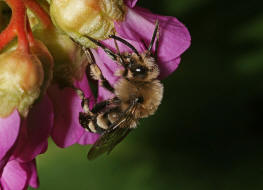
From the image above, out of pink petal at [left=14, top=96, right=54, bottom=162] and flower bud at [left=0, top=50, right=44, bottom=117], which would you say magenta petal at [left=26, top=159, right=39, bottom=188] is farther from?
flower bud at [left=0, top=50, right=44, bottom=117]

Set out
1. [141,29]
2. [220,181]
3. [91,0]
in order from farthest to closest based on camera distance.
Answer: [220,181] → [141,29] → [91,0]

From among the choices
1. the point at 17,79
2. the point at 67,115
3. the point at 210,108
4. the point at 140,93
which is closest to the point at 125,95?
the point at 140,93

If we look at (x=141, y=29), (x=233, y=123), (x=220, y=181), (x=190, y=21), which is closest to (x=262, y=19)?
(x=190, y=21)

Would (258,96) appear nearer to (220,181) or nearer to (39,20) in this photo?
(220,181)

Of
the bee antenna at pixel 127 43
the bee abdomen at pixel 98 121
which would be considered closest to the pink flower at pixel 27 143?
the bee abdomen at pixel 98 121

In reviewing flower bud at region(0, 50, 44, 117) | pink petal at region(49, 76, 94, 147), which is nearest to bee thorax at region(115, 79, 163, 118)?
pink petal at region(49, 76, 94, 147)

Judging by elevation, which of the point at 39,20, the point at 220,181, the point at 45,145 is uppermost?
the point at 39,20
